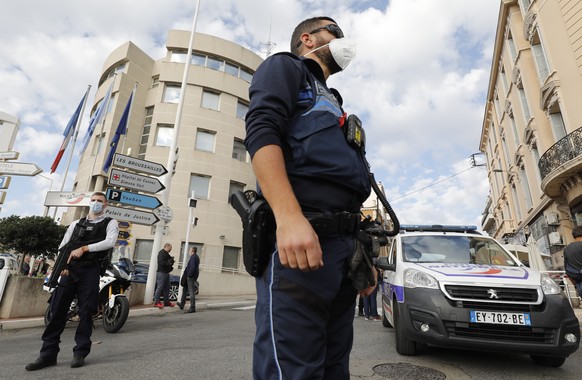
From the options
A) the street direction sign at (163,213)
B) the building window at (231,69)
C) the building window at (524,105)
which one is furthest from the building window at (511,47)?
the street direction sign at (163,213)

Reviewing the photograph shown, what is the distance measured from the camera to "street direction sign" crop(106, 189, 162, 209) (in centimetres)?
907

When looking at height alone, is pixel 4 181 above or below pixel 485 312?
above

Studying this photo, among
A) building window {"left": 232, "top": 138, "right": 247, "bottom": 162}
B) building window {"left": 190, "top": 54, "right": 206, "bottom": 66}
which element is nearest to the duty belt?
building window {"left": 232, "top": 138, "right": 247, "bottom": 162}

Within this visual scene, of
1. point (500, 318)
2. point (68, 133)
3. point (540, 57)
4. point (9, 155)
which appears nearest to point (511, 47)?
point (540, 57)

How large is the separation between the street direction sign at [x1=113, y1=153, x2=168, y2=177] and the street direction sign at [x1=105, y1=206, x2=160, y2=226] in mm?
1198

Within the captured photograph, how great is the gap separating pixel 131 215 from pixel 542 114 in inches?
752

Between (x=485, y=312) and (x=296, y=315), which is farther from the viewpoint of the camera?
(x=485, y=312)

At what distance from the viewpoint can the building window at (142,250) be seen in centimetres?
2089

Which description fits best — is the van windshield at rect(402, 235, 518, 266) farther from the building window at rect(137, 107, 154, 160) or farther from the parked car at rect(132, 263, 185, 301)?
the building window at rect(137, 107, 154, 160)

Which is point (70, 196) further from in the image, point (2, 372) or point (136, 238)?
point (2, 372)

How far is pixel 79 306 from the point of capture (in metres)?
3.93

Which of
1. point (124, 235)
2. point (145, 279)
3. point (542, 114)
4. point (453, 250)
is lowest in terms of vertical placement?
point (145, 279)

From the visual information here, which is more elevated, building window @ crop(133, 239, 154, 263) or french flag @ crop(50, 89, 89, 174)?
french flag @ crop(50, 89, 89, 174)

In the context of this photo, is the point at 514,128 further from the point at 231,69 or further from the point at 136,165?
the point at 136,165
